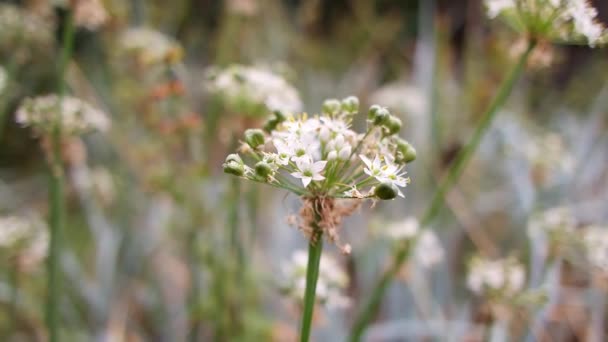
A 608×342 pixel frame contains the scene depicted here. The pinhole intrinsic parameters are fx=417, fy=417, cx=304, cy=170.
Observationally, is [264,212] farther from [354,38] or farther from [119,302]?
[354,38]

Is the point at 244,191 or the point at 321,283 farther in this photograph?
the point at 244,191

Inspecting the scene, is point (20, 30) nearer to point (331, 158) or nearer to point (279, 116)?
point (279, 116)

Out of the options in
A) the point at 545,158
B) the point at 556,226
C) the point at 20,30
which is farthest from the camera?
the point at 545,158

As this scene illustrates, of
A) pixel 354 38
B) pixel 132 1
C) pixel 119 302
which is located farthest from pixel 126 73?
pixel 354 38

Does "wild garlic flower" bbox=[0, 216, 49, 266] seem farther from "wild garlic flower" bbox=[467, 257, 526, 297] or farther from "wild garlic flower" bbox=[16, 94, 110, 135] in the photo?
"wild garlic flower" bbox=[467, 257, 526, 297]

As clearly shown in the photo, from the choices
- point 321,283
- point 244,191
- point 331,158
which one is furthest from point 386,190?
point 244,191

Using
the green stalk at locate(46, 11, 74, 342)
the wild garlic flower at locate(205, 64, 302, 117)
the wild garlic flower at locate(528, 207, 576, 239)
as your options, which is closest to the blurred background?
the wild garlic flower at locate(205, 64, 302, 117)

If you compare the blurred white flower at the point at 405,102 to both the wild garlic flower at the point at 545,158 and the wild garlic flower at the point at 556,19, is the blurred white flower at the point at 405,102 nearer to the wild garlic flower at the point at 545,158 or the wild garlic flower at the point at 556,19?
the wild garlic flower at the point at 545,158

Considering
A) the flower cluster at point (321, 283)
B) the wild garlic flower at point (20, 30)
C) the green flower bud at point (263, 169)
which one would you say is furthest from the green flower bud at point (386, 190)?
the wild garlic flower at point (20, 30)
